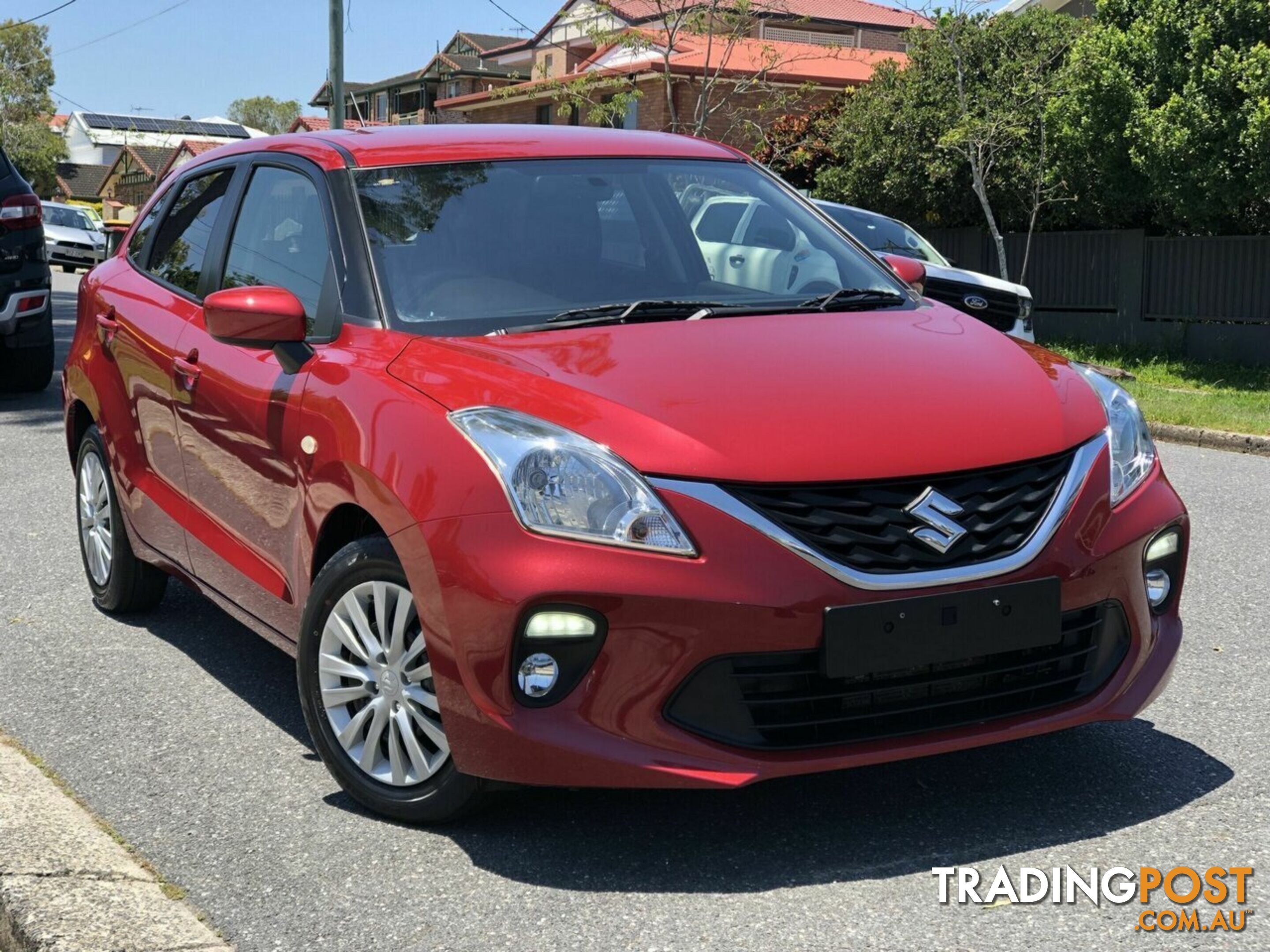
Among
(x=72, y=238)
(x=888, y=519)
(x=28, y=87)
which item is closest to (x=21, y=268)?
(x=888, y=519)

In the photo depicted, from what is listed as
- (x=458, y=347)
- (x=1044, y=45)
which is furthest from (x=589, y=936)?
(x=1044, y=45)

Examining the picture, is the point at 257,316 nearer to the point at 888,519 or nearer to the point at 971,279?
the point at 888,519

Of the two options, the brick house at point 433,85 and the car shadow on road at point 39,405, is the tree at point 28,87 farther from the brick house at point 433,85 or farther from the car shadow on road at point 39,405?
the car shadow on road at point 39,405

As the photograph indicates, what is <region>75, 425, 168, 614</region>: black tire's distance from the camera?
5.63 metres

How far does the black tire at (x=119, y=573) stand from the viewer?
5.63 metres

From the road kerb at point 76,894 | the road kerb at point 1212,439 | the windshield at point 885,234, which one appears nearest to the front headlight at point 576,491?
the road kerb at point 76,894

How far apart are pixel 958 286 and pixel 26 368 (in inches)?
285

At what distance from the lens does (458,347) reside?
3.93 meters

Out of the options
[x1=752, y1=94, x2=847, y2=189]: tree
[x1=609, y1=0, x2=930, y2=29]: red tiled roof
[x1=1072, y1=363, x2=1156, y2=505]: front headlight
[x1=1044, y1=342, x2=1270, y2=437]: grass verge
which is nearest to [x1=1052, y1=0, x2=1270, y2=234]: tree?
[x1=1044, y1=342, x2=1270, y2=437]: grass verge

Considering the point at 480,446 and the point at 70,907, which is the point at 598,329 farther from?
the point at 70,907

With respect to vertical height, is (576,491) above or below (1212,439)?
above

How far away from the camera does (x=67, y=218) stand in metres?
37.0

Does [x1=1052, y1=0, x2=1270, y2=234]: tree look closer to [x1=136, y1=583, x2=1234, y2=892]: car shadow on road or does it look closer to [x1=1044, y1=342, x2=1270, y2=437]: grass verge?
[x1=1044, y1=342, x2=1270, y2=437]: grass verge

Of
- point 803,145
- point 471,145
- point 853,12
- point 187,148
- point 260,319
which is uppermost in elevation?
point 853,12
